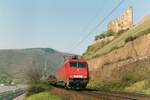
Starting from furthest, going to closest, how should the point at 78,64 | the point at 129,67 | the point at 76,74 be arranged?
1. the point at 129,67
2. the point at 78,64
3. the point at 76,74

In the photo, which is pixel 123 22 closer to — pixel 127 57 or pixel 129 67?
pixel 127 57

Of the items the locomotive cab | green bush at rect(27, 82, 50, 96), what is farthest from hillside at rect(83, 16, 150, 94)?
green bush at rect(27, 82, 50, 96)

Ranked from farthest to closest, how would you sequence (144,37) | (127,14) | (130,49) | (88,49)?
(88,49)
(127,14)
(130,49)
(144,37)

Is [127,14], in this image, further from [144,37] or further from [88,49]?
[144,37]

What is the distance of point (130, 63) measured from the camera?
5172 cm

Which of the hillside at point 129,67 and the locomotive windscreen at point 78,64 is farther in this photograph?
the locomotive windscreen at point 78,64

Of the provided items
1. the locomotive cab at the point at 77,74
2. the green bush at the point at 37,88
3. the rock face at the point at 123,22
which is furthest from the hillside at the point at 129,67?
the rock face at the point at 123,22

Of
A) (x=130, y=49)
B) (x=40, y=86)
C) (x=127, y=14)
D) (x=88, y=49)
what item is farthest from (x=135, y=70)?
(x=88, y=49)

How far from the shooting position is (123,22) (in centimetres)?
10025

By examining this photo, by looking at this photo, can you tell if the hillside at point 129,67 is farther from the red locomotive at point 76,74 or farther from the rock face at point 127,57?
the red locomotive at point 76,74

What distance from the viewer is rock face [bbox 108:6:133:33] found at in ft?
318

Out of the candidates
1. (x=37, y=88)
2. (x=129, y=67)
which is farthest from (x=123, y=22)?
(x=129, y=67)

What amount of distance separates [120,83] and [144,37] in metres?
9.59

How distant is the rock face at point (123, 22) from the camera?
97062mm
